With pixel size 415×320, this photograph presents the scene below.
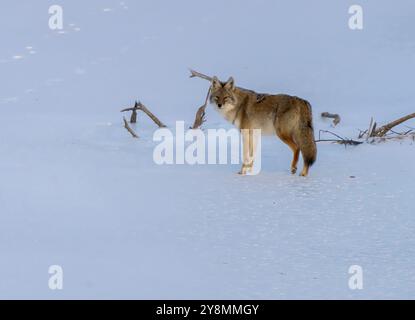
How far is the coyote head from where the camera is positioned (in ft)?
27.7

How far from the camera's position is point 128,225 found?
20.5 ft

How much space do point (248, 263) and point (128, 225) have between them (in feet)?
3.98

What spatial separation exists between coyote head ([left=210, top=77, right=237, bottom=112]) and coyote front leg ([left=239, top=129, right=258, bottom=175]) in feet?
0.97

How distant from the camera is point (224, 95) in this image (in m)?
8.45

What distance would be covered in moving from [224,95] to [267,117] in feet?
1.67

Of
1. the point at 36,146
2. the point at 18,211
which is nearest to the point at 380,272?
the point at 18,211

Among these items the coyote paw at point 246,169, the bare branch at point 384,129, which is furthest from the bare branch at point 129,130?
the bare branch at point 384,129

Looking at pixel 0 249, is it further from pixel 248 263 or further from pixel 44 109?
pixel 44 109

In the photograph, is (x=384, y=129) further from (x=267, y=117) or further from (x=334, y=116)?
(x=267, y=117)

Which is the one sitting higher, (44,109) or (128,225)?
(44,109)

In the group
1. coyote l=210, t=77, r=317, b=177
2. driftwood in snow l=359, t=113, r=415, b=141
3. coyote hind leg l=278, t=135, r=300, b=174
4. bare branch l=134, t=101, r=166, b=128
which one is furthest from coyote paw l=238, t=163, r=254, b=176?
bare branch l=134, t=101, r=166, b=128

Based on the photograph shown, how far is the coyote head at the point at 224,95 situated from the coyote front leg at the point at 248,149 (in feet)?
0.97

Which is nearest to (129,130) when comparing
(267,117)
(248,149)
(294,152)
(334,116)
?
(248,149)

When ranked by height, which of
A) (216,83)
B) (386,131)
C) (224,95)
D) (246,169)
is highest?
(216,83)
